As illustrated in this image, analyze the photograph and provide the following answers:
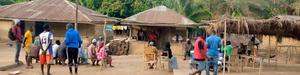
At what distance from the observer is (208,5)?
42.9m

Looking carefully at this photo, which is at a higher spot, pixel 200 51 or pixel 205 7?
pixel 205 7

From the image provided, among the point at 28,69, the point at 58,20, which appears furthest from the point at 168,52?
the point at 58,20

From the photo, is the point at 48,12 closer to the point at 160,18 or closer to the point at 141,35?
the point at 141,35

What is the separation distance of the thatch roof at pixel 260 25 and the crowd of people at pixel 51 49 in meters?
4.07

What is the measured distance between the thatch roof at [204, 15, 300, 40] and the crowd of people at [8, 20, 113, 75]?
4.07 meters

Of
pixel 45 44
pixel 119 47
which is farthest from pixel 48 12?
pixel 45 44

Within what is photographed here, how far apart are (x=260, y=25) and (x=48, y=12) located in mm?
15141

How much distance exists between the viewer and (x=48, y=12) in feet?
94.8

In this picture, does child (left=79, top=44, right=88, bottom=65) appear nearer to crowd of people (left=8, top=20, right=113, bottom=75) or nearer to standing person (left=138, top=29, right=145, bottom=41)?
crowd of people (left=8, top=20, right=113, bottom=75)

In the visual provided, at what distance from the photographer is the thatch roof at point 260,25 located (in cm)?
1582

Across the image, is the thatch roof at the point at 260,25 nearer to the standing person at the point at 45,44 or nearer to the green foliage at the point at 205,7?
the standing person at the point at 45,44

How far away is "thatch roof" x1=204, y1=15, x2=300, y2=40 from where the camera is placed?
15.8 m

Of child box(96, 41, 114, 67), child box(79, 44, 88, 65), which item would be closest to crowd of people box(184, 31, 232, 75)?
child box(96, 41, 114, 67)

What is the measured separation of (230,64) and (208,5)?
26.3 metres
